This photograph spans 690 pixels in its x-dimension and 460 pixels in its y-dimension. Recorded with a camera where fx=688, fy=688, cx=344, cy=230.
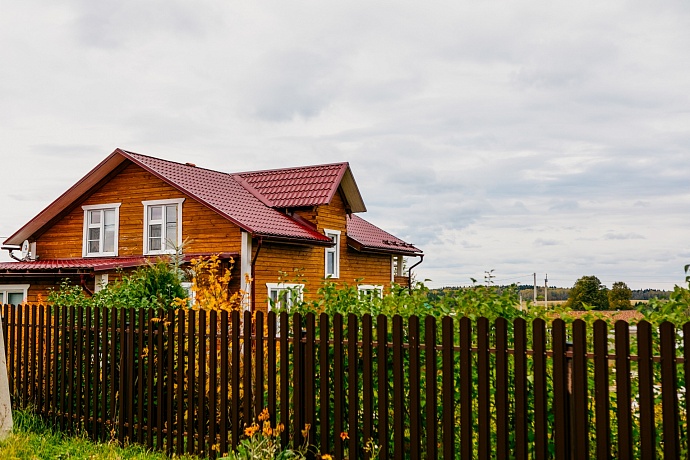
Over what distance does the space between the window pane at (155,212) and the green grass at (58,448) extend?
13.1 m

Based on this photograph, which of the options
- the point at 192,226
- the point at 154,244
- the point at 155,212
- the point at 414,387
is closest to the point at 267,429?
the point at 414,387

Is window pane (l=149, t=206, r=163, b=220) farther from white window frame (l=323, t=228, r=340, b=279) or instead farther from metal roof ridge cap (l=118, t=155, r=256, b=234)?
white window frame (l=323, t=228, r=340, b=279)

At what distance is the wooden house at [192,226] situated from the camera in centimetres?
1950

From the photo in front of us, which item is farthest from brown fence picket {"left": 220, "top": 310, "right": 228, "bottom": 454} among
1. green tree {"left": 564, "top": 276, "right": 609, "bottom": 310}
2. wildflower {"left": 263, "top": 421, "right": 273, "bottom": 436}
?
green tree {"left": 564, "top": 276, "right": 609, "bottom": 310}

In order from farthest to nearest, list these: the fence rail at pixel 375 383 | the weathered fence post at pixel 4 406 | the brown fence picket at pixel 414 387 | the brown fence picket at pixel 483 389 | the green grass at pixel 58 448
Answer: the weathered fence post at pixel 4 406
the green grass at pixel 58 448
the brown fence picket at pixel 414 387
the brown fence picket at pixel 483 389
the fence rail at pixel 375 383

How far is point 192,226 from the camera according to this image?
20469 mm

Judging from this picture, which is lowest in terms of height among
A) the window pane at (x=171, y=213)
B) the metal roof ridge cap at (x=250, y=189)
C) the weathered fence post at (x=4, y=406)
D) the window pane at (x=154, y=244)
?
the weathered fence post at (x=4, y=406)

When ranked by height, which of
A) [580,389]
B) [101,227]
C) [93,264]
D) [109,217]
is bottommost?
[580,389]

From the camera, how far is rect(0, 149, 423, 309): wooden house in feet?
64.0

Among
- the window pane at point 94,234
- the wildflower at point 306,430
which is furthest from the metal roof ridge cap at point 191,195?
the wildflower at point 306,430

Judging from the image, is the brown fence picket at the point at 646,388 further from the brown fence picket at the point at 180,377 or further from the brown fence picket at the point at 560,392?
the brown fence picket at the point at 180,377

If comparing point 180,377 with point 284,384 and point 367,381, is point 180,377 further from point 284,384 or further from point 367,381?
point 367,381

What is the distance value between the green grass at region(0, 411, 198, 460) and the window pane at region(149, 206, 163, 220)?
13.1 metres

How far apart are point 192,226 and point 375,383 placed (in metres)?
15.3
